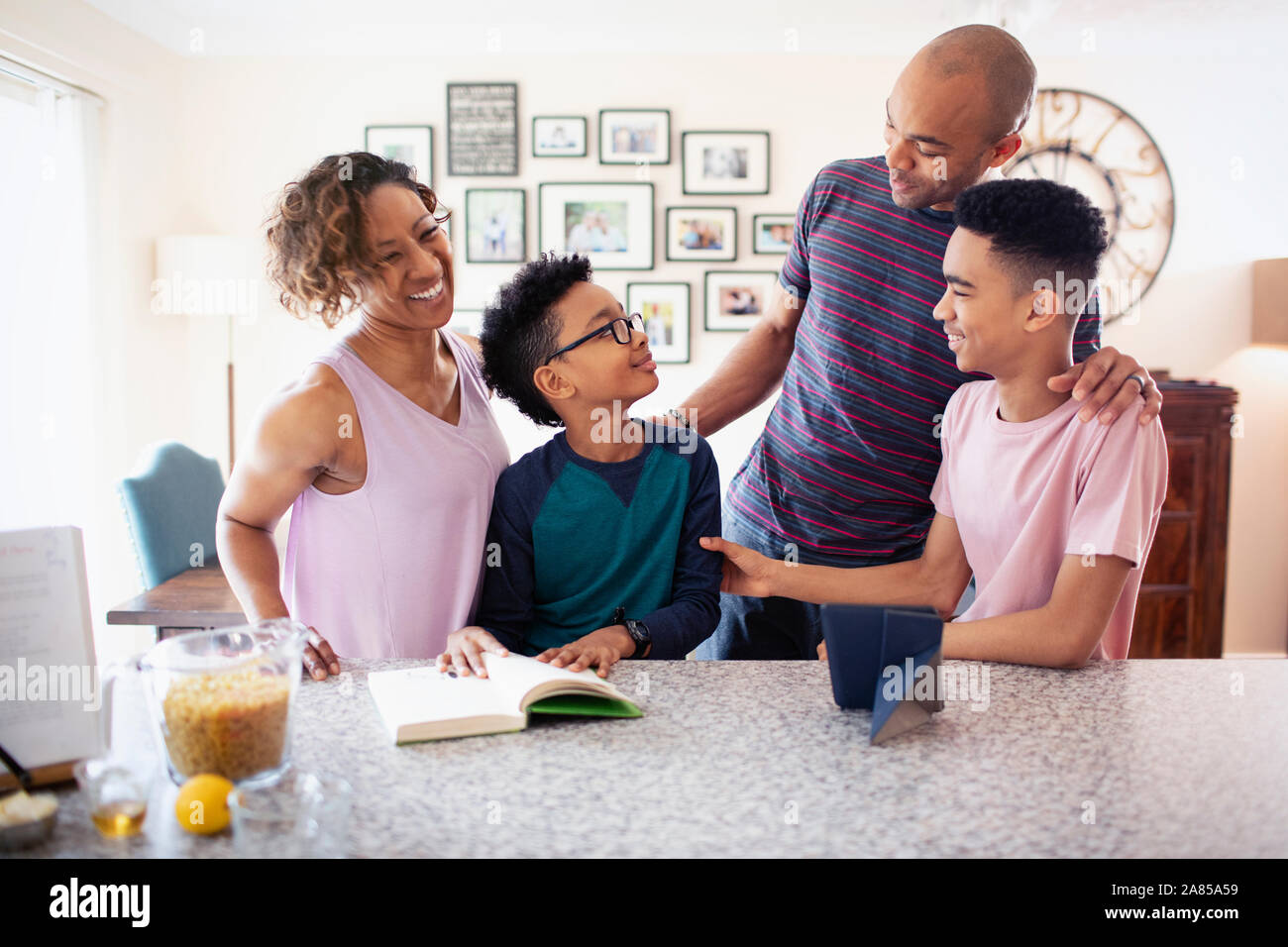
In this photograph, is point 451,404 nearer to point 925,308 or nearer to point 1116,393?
point 925,308

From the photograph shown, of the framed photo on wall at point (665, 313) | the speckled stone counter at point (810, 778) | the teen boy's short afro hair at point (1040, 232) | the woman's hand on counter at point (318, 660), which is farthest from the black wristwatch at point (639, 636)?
the framed photo on wall at point (665, 313)

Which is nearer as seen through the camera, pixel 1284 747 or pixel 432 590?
pixel 1284 747

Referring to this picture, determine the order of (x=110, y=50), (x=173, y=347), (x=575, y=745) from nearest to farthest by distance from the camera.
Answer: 1. (x=575, y=745)
2. (x=110, y=50)
3. (x=173, y=347)

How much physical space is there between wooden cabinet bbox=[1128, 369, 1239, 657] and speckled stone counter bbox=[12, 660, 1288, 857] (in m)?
3.07

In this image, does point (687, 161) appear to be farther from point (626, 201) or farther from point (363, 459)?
point (363, 459)

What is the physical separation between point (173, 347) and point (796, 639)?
11.4ft

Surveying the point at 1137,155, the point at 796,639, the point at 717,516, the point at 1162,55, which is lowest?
the point at 796,639

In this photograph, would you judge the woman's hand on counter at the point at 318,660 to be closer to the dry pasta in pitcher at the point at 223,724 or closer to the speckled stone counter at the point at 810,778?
the speckled stone counter at the point at 810,778

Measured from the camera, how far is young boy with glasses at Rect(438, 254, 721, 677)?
4.77ft

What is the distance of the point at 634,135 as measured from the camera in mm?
4145

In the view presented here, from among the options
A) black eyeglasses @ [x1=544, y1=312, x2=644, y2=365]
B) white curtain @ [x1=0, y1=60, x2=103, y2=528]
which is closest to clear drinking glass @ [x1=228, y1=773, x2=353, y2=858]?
black eyeglasses @ [x1=544, y1=312, x2=644, y2=365]

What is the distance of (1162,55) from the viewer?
13.6 feet

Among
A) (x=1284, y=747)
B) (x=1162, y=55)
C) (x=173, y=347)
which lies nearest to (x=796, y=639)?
(x=1284, y=747)

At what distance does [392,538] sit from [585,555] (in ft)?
1.03
